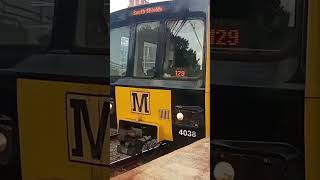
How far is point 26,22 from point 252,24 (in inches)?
31.7

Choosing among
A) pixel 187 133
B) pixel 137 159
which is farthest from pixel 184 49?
pixel 137 159

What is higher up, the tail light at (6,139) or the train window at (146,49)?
the train window at (146,49)

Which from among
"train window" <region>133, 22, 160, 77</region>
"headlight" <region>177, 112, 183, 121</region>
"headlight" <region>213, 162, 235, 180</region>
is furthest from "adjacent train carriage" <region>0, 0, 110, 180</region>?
"train window" <region>133, 22, 160, 77</region>

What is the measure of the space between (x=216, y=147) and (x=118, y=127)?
15.0ft

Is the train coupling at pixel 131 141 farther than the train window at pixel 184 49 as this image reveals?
No

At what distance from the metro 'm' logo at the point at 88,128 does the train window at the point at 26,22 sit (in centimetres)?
25

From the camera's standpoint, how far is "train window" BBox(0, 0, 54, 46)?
1.50 m

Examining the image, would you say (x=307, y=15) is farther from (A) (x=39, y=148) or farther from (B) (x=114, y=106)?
(B) (x=114, y=106)

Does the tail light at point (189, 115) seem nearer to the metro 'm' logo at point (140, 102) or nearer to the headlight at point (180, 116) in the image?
the headlight at point (180, 116)

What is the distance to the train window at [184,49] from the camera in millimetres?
5180

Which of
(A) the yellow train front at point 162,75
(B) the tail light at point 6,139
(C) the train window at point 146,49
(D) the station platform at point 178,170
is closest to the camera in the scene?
(B) the tail light at point 6,139

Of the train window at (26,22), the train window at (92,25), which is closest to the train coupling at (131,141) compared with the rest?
the train window at (26,22)

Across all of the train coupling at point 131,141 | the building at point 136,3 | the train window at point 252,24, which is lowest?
the train coupling at point 131,141

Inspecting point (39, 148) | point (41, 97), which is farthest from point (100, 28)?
point (39, 148)
